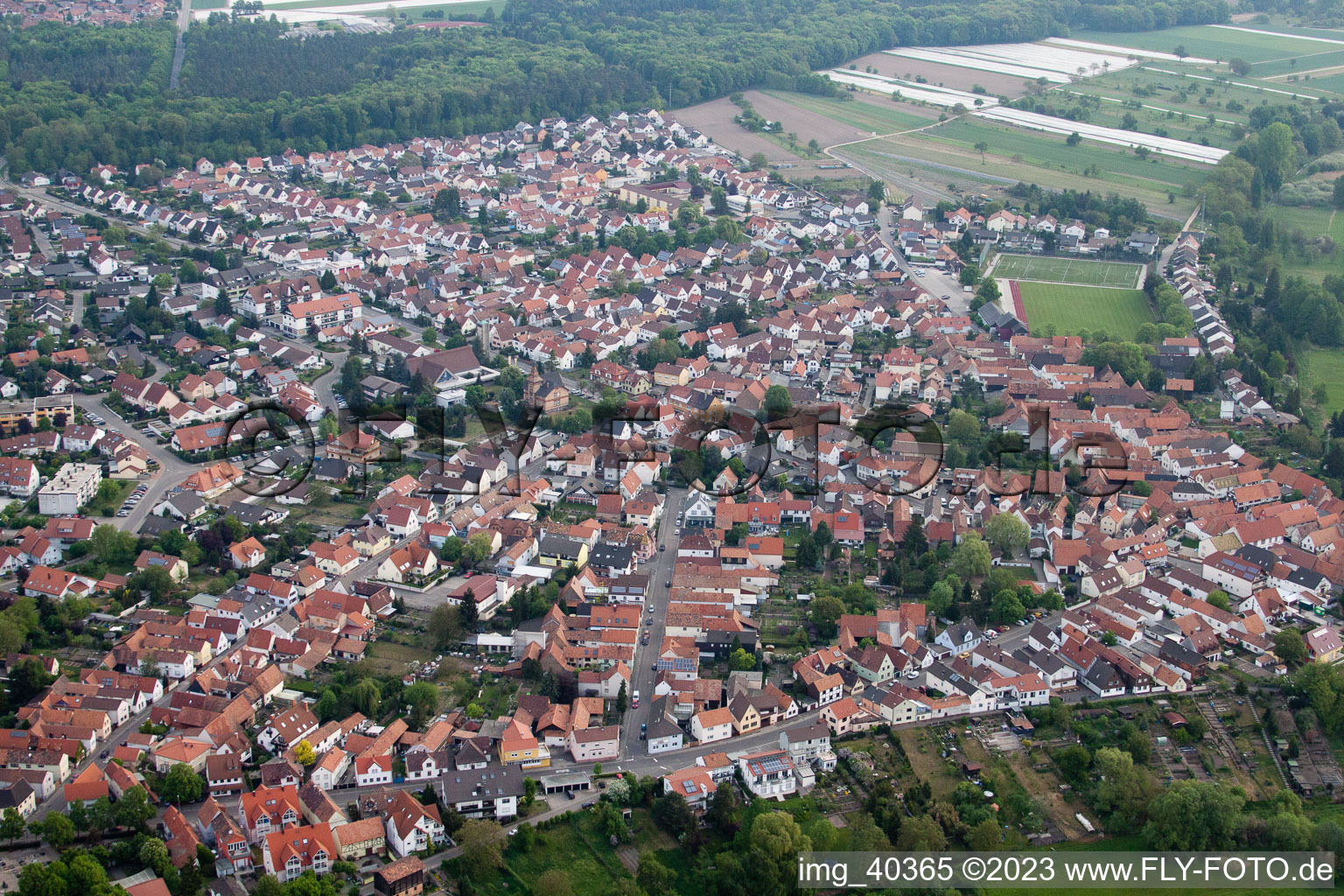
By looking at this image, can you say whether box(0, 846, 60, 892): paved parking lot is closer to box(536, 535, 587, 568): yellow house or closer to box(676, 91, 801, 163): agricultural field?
box(536, 535, 587, 568): yellow house

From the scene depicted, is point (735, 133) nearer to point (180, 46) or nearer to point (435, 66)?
point (435, 66)

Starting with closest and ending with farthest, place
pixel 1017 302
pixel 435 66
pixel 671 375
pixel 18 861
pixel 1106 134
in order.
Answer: pixel 18 861 → pixel 671 375 → pixel 1017 302 → pixel 1106 134 → pixel 435 66

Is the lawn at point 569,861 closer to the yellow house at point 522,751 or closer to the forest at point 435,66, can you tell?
the yellow house at point 522,751

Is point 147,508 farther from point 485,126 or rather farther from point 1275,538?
point 485,126

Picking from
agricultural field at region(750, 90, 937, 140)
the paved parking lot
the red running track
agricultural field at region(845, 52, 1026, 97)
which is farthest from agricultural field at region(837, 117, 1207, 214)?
the paved parking lot

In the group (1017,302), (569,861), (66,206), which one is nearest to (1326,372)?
(1017,302)

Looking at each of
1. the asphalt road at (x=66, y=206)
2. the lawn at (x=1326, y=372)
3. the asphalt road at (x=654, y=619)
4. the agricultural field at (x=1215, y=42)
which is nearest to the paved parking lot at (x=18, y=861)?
the asphalt road at (x=654, y=619)
